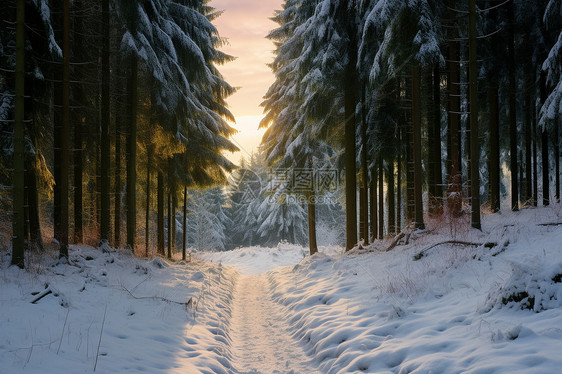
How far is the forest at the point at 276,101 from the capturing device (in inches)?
379

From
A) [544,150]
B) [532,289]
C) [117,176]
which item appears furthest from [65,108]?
[544,150]

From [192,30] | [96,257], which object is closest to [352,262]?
[96,257]

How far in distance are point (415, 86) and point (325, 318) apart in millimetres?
8100

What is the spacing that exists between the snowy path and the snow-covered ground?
0.12 feet

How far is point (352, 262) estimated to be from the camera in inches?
450

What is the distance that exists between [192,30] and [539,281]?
1585cm

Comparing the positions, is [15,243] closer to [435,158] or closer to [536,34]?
[435,158]

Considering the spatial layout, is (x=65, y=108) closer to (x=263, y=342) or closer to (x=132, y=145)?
(x=132, y=145)

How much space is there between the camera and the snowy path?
5602 mm

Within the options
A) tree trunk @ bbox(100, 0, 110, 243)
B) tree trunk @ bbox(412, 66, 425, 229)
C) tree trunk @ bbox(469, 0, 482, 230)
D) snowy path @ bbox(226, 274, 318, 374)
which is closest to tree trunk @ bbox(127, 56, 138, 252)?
tree trunk @ bbox(100, 0, 110, 243)

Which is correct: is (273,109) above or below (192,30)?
below

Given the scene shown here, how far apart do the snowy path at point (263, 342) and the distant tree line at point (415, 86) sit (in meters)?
5.84

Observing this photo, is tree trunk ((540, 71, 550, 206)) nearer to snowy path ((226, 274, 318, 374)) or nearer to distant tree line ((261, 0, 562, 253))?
distant tree line ((261, 0, 562, 253))

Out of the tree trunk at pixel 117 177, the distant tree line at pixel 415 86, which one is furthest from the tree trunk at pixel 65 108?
the distant tree line at pixel 415 86
